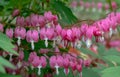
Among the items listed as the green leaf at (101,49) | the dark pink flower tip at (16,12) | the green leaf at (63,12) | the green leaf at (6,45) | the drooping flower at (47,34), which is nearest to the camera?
the green leaf at (6,45)

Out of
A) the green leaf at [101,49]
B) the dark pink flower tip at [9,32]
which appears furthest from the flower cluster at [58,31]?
the green leaf at [101,49]

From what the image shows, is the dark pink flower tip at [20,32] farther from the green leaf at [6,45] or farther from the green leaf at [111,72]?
the green leaf at [111,72]

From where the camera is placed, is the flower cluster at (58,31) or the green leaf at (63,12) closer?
the flower cluster at (58,31)

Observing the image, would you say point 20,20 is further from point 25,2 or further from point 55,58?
point 55,58

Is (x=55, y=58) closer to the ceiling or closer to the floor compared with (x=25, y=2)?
closer to the floor

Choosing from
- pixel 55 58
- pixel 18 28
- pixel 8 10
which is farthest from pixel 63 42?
pixel 8 10

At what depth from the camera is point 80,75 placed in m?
1.63

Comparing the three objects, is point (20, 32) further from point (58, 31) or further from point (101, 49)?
point (101, 49)

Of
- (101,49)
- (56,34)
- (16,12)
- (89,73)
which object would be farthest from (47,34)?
A: (101,49)

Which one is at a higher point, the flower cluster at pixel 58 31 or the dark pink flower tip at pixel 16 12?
the dark pink flower tip at pixel 16 12

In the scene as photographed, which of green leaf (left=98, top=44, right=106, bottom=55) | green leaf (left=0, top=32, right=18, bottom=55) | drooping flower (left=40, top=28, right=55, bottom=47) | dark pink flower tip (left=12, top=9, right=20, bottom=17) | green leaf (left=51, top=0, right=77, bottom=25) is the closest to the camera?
green leaf (left=0, top=32, right=18, bottom=55)

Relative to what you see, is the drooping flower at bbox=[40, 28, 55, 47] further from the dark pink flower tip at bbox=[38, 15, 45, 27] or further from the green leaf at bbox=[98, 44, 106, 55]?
the green leaf at bbox=[98, 44, 106, 55]

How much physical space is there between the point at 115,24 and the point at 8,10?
18.3 inches

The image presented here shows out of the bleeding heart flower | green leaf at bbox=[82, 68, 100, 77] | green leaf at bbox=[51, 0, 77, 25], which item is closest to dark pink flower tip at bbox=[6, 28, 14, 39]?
the bleeding heart flower
